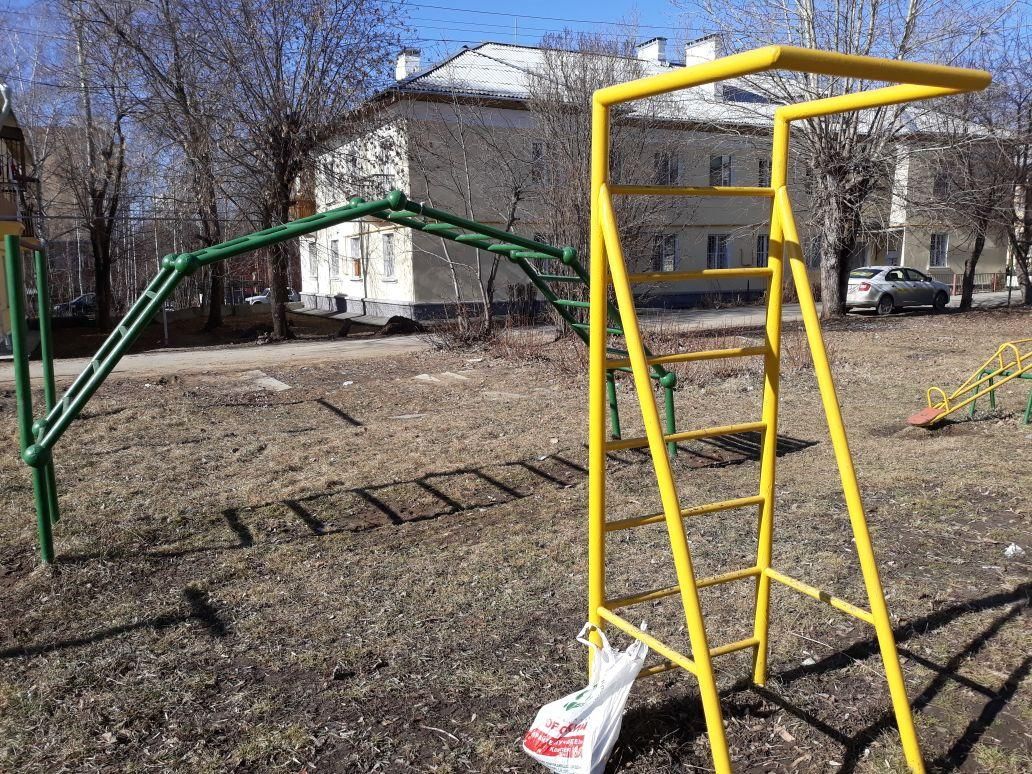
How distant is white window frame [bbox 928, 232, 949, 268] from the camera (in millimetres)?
33406

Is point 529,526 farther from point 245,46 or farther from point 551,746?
point 245,46

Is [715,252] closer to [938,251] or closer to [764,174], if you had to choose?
[764,174]

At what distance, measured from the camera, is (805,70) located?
6.58 feet

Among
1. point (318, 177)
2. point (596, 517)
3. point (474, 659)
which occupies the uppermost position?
point (318, 177)

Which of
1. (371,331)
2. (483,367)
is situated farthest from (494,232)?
(371,331)

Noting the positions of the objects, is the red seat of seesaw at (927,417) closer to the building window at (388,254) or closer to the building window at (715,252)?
the building window at (388,254)

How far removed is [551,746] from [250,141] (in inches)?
595

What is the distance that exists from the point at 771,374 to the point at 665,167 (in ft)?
66.7

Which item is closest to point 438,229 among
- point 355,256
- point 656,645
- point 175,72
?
point 656,645

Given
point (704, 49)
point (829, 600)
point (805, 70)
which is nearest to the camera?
point (805, 70)

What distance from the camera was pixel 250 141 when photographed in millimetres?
15398

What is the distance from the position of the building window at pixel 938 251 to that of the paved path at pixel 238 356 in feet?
83.8

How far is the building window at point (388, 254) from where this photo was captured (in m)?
22.8

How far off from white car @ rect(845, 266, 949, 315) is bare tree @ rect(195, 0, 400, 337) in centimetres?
1336
